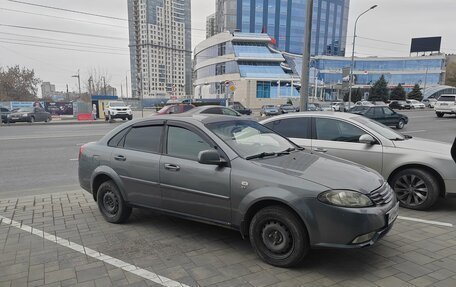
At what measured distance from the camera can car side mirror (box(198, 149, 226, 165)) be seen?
364cm

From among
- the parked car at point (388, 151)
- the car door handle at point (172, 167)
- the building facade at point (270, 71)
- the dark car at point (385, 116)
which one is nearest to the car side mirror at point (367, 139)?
the parked car at point (388, 151)

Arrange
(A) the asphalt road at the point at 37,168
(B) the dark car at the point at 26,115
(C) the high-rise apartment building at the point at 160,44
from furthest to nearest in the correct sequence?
(C) the high-rise apartment building at the point at 160,44
(B) the dark car at the point at 26,115
(A) the asphalt road at the point at 37,168

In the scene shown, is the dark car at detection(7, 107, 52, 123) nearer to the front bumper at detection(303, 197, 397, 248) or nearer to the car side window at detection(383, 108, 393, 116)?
the car side window at detection(383, 108, 393, 116)

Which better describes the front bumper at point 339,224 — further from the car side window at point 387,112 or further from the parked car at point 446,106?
the parked car at point 446,106

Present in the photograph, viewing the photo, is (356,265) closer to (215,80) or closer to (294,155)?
(294,155)

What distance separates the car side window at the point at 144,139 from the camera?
440 cm

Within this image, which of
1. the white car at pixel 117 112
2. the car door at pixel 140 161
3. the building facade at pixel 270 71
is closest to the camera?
the car door at pixel 140 161

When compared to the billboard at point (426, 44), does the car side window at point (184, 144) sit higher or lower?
lower

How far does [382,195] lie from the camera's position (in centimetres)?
344

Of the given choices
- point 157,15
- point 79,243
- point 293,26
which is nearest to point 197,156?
point 79,243

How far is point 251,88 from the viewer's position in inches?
2525

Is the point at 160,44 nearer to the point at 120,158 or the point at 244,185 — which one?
the point at 120,158

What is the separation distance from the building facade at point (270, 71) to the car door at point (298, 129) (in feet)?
133

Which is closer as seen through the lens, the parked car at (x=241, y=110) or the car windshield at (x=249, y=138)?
the car windshield at (x=249, y=138)
